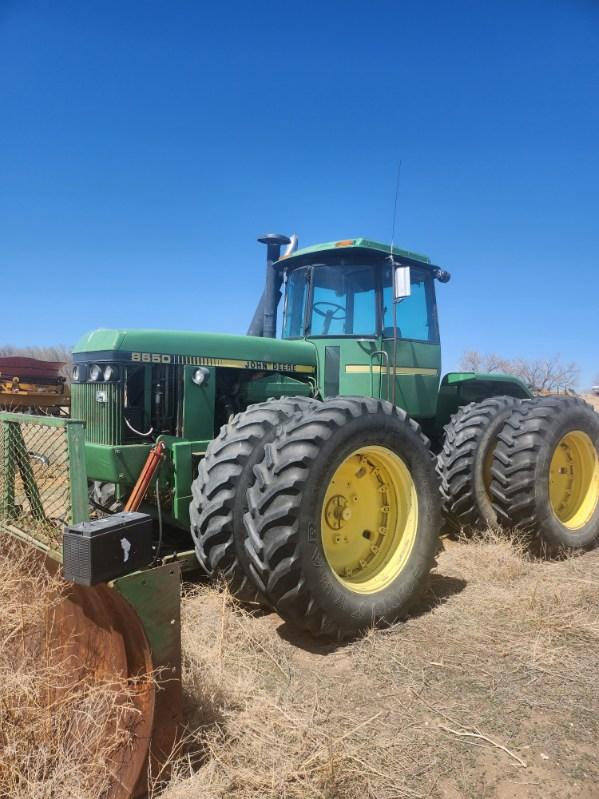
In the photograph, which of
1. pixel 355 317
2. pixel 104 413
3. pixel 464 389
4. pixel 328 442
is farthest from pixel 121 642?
pixel 464 389

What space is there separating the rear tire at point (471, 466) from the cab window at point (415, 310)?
91 cm

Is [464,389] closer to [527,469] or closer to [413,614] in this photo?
[527,469]

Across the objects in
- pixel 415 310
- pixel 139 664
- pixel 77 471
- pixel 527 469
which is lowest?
pixel 139 664

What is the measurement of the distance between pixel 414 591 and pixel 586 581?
154 cm

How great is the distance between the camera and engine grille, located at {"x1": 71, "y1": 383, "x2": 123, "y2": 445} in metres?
3.92

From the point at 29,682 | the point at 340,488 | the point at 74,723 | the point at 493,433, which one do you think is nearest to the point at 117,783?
the point at 74,723

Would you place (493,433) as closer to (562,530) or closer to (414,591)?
(562,530)

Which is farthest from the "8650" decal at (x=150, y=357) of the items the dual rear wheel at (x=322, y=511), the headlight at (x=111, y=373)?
the dual rear wheel at (x=322, y=511)

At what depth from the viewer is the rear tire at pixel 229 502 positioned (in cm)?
329

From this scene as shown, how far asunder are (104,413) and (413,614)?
94.4 inches

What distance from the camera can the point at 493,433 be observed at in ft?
17.0

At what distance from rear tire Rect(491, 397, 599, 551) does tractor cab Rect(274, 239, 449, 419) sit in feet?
3.39

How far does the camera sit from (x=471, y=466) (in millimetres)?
5051

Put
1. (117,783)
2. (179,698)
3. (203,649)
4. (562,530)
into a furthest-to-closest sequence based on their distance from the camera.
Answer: (562,530)
(203,649)
(179,698)
(117,783)
